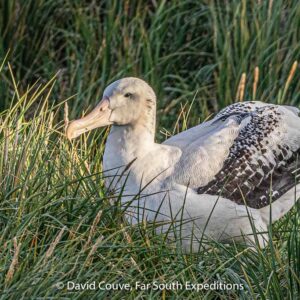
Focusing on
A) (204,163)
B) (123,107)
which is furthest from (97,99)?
(204,163)

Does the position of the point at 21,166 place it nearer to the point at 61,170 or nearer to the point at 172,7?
the point at 61,170

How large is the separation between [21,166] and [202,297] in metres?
0.95

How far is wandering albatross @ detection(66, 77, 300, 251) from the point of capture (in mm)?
4895

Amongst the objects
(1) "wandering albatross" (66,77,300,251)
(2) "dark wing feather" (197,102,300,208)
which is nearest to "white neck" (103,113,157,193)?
(1) "wandering albatross" (66,77,300,251)

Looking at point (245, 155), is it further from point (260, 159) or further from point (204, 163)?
point (204, 163)

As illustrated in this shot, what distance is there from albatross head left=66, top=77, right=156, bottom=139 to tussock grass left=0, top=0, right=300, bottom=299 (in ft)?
0.55

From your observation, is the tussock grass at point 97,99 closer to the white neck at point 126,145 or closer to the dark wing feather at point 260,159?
the white neck at point 126,145

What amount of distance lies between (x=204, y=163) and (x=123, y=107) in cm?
45

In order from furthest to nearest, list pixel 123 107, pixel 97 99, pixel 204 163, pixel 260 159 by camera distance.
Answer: pixel 97 99 → pixel 260 159 → pixel 123 107 → pixel 204 163

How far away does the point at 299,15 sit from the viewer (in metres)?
7.80

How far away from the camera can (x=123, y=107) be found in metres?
5.16

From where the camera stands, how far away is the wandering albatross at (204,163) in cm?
489

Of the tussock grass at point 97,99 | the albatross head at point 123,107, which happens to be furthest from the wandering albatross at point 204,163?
the tussock grass at point 97,99

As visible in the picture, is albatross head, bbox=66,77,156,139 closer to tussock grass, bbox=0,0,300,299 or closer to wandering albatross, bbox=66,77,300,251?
wandering albatross, bbox=66,77,300,251
